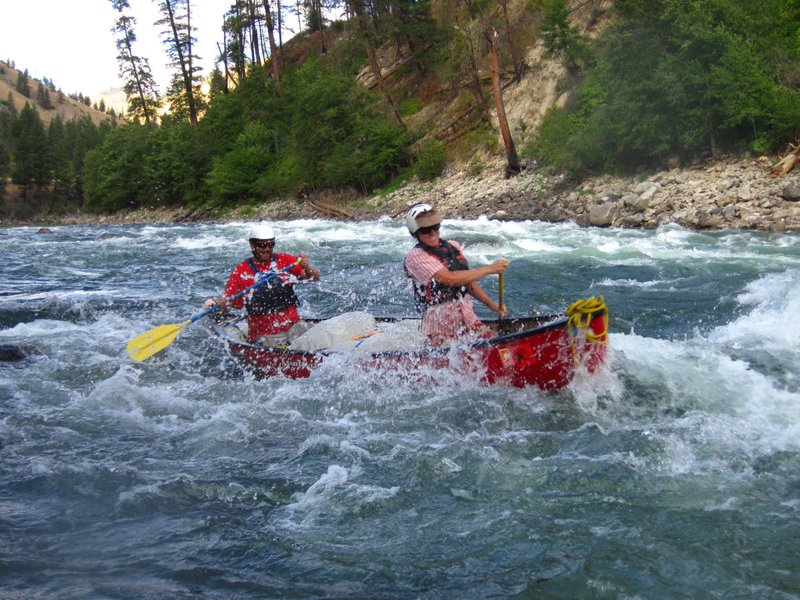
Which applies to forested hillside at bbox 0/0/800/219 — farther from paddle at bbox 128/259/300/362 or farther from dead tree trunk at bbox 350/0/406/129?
paddle at bbox 128/259/300/362

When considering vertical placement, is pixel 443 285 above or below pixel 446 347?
above

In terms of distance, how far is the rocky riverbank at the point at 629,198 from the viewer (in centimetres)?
1405

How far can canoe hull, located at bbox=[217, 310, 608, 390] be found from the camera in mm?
4957

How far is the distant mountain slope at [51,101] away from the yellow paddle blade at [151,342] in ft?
525

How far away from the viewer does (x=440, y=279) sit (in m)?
5.34

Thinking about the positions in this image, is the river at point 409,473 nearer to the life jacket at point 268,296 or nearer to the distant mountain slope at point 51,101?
the life jacket at point 268,296

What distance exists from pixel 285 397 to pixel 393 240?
451 inches

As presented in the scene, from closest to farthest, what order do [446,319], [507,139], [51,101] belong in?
[446,319]
[507,139]
[51,101]

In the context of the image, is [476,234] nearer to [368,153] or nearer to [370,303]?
[370,303]

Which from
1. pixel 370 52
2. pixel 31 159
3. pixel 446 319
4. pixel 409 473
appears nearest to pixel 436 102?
pixel 370 52

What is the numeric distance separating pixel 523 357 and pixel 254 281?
9.98 feet

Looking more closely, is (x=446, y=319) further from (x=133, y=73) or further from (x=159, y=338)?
(x=133, y=73)

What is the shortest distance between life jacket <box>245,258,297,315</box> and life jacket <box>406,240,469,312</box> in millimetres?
1832

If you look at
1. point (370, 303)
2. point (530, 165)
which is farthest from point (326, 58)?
point (370, 303)
